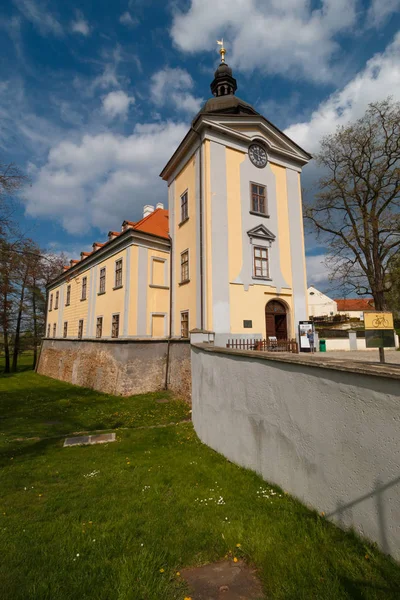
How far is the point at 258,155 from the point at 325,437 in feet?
53.5

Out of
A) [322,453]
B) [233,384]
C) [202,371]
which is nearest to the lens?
[322,453]

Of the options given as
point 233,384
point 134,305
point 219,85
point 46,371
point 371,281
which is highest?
point 219,85

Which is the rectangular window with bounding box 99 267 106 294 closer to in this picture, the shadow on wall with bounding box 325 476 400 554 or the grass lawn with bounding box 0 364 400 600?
the grass lawn with bounding box 0 364 400 600

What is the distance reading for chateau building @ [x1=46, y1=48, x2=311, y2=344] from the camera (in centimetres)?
1455

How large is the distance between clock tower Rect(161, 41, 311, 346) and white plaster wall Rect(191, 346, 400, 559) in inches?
339

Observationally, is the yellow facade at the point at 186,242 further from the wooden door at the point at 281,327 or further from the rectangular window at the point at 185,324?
the wooden door at the point at 281,327

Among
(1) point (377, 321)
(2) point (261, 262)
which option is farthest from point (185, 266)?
(1) point (377, 321)

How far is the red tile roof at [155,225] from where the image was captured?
18161 millimetres

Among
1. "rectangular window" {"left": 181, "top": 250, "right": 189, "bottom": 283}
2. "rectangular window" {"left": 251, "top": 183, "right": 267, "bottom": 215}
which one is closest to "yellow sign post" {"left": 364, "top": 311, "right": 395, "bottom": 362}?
"rectangular window" {"left": 181, "top": 250, "right": 189, "bottom": 283}

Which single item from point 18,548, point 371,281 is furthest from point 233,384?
point 371,281

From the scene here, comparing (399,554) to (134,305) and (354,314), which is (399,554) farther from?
(354,314)

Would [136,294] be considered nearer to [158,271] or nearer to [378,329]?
[158,271]

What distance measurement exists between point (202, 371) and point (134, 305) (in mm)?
9570

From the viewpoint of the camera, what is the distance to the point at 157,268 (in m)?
17.5
